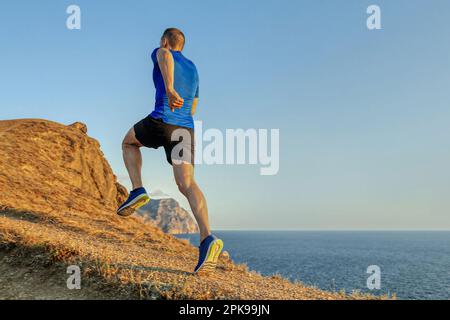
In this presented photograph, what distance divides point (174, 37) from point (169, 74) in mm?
856

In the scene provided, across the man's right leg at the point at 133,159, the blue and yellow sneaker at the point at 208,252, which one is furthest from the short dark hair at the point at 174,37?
the blue and yellow sneaker at the point at 208,252

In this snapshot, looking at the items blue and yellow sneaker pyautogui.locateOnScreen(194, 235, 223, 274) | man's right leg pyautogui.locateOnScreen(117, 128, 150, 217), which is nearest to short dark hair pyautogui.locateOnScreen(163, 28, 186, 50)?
man's right leg pyautogui.locateOnScreen(117, 128, 150, 217)

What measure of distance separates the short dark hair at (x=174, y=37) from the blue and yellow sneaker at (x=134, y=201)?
2345 mm

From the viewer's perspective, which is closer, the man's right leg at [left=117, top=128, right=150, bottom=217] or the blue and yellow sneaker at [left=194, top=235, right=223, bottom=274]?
the blue and yellow sneaker at [left=194, top=235, right=223, bottom=274]

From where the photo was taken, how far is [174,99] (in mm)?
4719

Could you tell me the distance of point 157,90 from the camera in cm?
517

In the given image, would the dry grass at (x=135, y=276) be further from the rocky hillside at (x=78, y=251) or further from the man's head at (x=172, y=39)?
the man's head at (x=172, y=39)

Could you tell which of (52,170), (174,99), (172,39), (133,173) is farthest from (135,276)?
(52,170)

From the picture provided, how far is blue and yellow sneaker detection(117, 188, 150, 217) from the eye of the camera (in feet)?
17.9

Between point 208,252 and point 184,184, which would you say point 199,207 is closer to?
point 184,184

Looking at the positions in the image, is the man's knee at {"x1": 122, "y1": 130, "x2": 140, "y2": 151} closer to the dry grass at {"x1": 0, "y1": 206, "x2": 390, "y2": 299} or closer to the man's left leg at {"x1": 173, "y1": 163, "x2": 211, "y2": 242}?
the man's left leg at {"x1": 173, "y1": 163, "x2": 211, "y2": 242}

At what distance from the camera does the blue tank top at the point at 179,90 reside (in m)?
5.03
